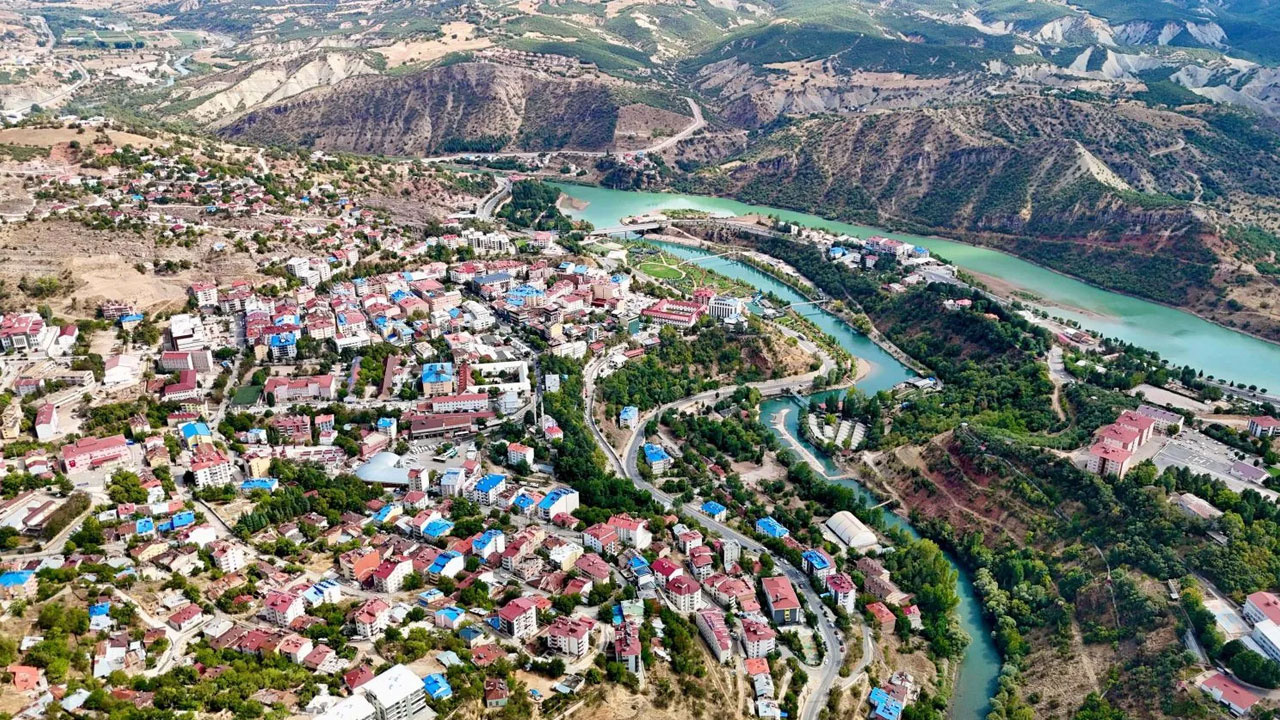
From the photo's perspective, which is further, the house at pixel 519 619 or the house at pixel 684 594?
the house at pixel 684 594

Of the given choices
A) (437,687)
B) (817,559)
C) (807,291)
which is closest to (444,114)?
(807,291)

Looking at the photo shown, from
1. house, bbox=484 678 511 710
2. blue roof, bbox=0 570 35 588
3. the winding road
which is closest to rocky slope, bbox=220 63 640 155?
the winding road

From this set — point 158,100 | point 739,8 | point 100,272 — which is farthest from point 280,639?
point 739,8

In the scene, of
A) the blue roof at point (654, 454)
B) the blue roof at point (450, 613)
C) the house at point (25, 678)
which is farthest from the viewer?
the blue roof at point (654, 454)

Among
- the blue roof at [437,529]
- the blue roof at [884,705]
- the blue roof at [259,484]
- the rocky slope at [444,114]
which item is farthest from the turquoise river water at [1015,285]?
the rocky slope at [444,114]

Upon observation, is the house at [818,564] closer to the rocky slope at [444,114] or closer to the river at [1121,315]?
the river at [1121,315]

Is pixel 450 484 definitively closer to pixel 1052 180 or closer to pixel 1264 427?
pixel 1264 427
